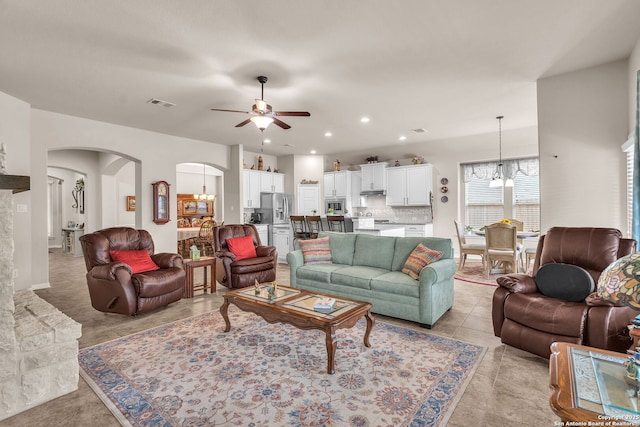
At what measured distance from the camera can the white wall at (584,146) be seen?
3.44 meters

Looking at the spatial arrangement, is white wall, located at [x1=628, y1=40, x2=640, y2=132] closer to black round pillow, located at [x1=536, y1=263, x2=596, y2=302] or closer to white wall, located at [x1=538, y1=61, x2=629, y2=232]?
white wall, located at [x1=538, y1=61, x2=629, y2=232]

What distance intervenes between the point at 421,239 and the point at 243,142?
491cm

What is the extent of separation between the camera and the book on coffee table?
8.69 ft

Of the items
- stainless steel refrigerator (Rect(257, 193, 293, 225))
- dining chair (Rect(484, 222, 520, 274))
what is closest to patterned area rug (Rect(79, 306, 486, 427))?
dining chair (Rect(484, 222, 520, 274))

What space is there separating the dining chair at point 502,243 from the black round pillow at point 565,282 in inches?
106

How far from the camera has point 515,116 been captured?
18.0 feet

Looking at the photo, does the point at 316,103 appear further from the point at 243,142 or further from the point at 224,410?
the point at 224,410

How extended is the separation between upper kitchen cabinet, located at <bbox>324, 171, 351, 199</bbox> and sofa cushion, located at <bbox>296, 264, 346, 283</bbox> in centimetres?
431

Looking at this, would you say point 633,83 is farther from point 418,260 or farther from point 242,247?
point 242,247

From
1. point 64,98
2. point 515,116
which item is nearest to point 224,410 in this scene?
point 64,98

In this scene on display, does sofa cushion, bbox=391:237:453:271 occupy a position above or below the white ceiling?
below

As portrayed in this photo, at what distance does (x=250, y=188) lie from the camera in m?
7.91

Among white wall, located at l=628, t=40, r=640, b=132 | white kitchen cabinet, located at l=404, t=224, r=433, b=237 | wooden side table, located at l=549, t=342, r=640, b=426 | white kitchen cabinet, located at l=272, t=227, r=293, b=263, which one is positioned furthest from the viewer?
white kitchen cabinet, located at l=272, t=227, r=293, b=263

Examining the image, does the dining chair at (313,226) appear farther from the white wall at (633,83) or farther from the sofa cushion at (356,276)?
the white wall at (633,83)
